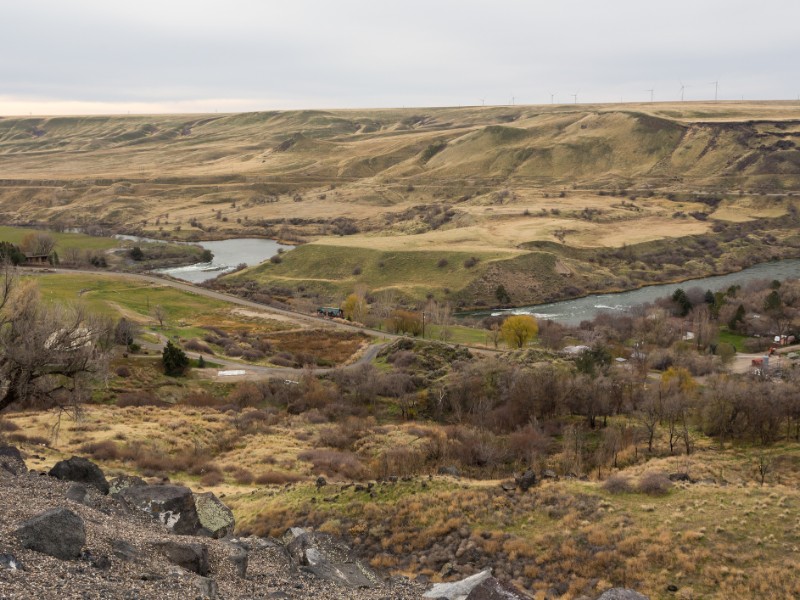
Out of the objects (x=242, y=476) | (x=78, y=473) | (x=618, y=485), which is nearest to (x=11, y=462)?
(x=78, y=473)

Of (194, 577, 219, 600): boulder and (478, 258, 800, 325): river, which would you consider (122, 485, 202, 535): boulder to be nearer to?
(194, 577, 219, 600): boulder

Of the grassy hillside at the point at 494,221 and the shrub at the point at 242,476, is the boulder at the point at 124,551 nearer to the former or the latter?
the shrub at the point at 242,476

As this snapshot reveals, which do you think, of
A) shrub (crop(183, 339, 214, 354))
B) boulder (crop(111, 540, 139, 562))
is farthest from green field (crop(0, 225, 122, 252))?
boulder (crop(111, 540, 139, 562))

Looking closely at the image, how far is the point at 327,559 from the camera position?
20.3m

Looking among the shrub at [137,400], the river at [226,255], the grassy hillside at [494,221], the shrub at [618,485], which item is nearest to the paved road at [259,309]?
the shrub at [137,400]

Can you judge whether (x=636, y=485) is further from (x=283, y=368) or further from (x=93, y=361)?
(x=283, y=368)

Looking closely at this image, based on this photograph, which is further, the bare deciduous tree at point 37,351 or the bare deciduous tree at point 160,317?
the bare deciduous tree at point 160,317

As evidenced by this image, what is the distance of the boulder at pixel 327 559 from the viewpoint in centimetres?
1870

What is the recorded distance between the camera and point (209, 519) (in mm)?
22625

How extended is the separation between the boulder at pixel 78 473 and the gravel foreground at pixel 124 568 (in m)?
0.65

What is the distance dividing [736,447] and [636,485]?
1572 centimetres

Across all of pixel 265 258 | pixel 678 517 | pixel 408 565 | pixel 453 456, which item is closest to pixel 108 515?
pixel 408 565

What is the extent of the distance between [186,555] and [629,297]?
99098 mm

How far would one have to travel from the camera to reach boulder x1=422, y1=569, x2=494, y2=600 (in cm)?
1694
